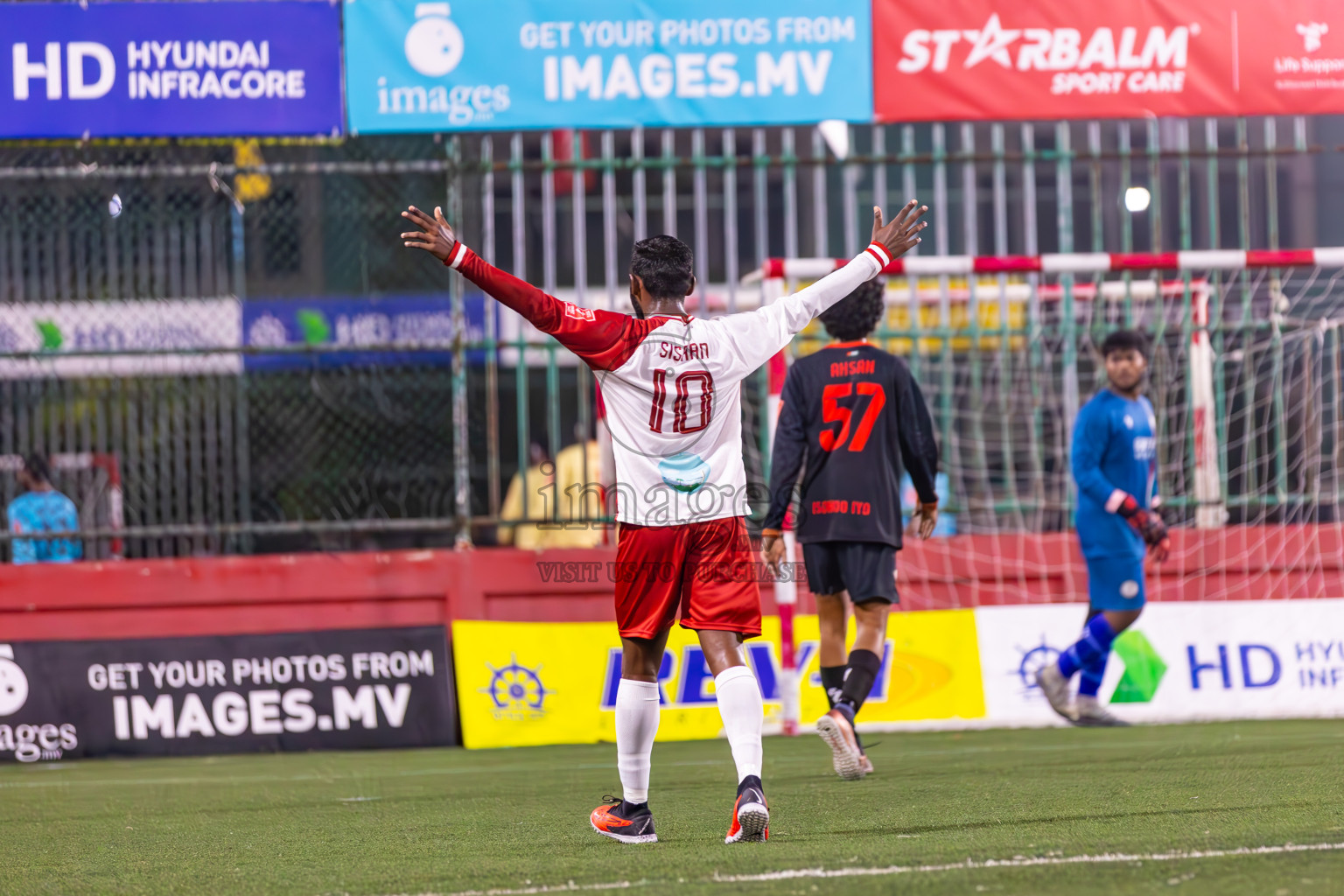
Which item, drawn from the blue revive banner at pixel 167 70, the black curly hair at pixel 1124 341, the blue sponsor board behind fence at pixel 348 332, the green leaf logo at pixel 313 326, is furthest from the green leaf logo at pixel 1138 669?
the blue revive banner at pixel 167 70

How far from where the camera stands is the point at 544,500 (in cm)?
919

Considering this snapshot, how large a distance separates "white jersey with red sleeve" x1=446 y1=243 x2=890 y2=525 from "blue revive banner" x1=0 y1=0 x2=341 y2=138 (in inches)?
197

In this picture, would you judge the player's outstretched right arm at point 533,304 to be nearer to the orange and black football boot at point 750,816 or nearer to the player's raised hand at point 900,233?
the player's raised hand at point 900,233

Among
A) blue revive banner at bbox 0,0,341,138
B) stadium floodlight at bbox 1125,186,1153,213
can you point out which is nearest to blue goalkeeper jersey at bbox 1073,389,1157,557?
stadium floodlight at bbox 1125,186,1153,213

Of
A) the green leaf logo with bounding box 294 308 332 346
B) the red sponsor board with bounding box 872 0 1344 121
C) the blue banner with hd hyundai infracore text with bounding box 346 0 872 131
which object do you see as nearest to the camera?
the blue banner with hd hyundai infracore text with bounding box 346 0 872 131

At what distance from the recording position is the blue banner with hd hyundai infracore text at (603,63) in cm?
888

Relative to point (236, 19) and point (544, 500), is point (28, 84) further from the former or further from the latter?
point (544, 500)

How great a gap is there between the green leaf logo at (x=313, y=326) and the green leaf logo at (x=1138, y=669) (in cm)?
502

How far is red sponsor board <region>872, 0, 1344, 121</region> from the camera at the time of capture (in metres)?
9.02

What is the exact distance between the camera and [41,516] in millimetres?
8977

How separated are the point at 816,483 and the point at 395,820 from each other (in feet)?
7.17

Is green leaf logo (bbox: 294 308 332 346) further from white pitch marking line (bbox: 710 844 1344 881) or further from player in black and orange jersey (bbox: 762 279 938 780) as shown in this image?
white pitch marking line (bbox: 710 844 1344 881)

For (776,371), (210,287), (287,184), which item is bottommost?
(776,371)

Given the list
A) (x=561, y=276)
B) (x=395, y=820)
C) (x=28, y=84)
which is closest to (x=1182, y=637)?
(x=395, y=820)
